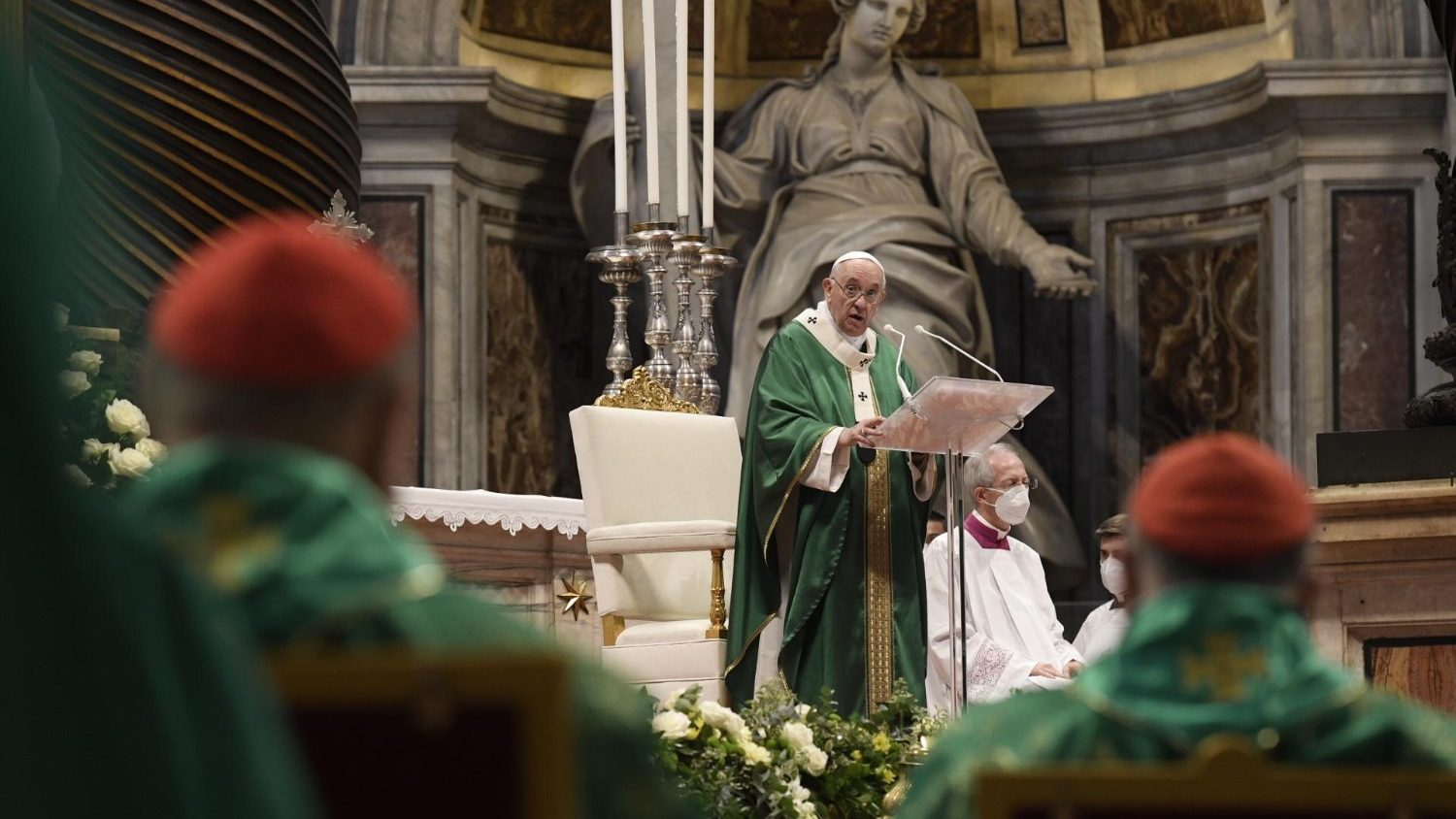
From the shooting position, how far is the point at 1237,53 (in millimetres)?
10961

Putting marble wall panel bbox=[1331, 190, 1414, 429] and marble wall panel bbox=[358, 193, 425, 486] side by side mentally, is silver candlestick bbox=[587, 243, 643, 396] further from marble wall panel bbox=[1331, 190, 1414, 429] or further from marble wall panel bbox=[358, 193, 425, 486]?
Result: marble wall panel bbox=[1331, 190, 1414, 429]

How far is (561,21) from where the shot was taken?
37.4 ft

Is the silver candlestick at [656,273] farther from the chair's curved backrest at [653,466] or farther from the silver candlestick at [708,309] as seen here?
the chair's curved backrest at [653,466]

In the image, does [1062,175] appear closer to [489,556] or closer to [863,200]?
[863,200]

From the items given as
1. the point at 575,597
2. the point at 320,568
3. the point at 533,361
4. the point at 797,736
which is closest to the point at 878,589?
the point at 575,597

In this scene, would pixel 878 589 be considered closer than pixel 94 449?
No

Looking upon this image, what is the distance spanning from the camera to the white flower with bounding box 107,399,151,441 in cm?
402

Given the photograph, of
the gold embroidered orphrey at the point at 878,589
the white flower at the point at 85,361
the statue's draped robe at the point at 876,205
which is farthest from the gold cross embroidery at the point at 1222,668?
the statue's draped robe at the point at 876,205

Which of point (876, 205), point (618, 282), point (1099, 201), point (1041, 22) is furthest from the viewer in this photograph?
point (1041, 22)

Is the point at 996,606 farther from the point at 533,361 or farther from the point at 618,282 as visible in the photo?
the point at 533,361

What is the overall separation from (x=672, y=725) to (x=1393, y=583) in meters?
2.89

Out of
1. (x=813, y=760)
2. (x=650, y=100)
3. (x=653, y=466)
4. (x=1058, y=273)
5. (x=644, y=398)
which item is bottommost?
(x=813, y=760)

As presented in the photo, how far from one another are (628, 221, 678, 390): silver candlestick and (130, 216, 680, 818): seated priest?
6037mm

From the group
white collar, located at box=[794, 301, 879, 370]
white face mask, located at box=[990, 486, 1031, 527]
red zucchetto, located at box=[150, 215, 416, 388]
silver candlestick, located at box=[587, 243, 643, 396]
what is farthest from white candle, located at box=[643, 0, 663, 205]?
red zucchetto, located at box=[150, 215, 416, 388]
